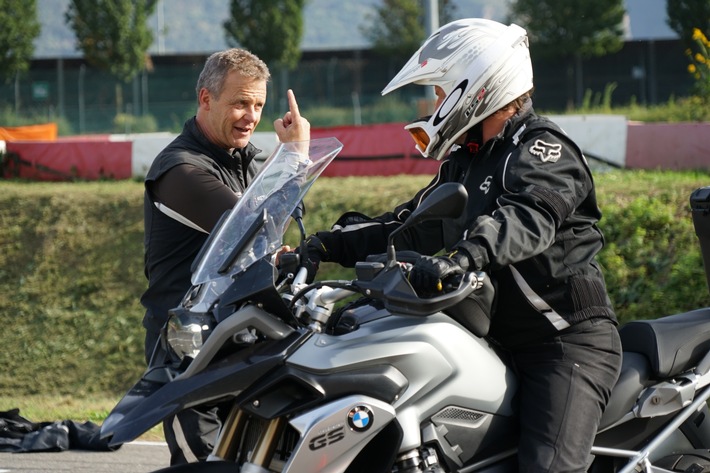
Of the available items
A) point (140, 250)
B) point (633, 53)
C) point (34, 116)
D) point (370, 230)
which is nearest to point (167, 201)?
point (370, 230)

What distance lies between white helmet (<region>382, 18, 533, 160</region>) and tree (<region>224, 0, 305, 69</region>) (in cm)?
3420

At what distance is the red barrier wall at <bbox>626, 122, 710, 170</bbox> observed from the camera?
12648mm

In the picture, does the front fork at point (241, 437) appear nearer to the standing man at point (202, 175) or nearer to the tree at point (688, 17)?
the standing man at point (202, 175)

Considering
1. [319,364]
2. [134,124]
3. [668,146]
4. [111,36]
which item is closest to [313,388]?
[319,364]

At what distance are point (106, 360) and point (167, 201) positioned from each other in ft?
22.2

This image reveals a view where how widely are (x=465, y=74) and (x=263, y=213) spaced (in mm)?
875

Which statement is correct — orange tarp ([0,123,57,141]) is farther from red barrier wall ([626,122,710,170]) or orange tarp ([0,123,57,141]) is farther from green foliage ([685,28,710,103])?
red barrier wall ([626,122,710,170])

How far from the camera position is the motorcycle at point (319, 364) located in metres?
3.19

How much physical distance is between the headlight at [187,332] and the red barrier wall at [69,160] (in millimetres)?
13211

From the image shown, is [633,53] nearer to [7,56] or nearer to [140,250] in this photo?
[7,56]

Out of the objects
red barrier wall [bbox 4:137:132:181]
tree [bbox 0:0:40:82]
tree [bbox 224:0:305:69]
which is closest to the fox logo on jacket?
red barrier wall [bbox 4:137:132:181]

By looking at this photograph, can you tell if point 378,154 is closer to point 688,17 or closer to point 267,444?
point 267,444

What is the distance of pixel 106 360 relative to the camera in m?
11.1

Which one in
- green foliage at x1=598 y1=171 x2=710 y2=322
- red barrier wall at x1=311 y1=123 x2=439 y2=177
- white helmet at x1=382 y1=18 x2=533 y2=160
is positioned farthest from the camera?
red barrier wall at x1=311 y1=123 x2=439 y2=177
